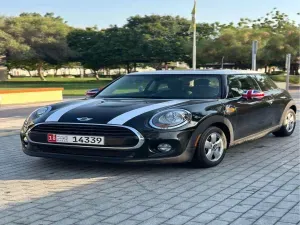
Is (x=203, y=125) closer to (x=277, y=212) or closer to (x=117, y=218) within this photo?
(x=277, y=212)

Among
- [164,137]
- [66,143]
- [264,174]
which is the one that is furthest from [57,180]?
[264,174]

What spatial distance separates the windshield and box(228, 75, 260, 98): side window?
0.23 metres

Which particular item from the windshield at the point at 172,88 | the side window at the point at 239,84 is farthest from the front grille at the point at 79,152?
the side window at the point at 239,84

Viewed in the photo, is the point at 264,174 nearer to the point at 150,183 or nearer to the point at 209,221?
the point at 150,183

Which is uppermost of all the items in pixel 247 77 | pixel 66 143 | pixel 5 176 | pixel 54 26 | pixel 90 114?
pixel 54 26

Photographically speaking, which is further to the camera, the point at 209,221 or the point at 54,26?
the point at 54,26

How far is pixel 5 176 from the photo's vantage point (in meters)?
5.35

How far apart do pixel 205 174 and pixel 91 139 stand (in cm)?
147

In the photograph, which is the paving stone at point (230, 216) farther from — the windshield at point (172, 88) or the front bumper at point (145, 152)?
the windshield at point (172, 88)

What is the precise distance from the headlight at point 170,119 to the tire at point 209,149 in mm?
373

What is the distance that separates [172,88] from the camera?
6.30 meters

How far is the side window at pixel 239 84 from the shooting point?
6.48m

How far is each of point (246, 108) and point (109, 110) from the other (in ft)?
7.36

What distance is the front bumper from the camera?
16.8ft
